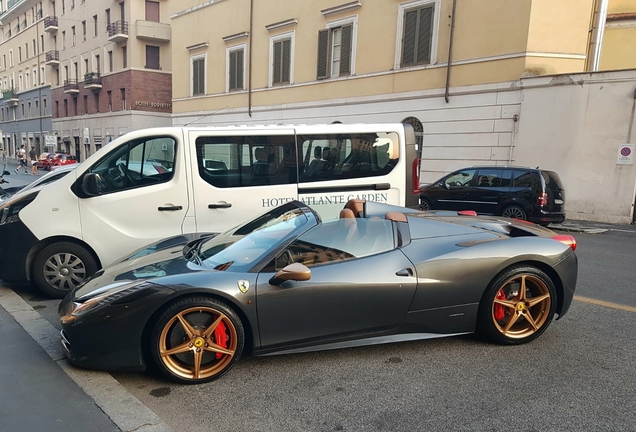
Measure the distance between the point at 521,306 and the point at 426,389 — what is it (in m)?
1.28

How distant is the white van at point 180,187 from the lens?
16.9 ft

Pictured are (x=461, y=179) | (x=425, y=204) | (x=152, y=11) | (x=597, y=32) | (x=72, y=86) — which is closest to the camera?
(x=461, y=179)

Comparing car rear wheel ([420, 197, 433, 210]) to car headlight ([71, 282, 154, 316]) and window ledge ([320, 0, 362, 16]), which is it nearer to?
window ledge ([320, 0, 362, 16])

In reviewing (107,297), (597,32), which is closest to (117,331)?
(107,297)

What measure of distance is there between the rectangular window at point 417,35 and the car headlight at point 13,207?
15.5 m

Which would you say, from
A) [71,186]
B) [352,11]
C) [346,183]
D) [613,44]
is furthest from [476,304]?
[613,44]

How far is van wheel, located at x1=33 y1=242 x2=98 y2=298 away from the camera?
513 cm

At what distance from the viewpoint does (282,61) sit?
2289 centimetres

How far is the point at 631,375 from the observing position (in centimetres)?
342

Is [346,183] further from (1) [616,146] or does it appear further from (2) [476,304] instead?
(1) [616,146]

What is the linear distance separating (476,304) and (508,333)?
449mm

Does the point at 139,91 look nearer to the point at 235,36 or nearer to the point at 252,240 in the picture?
the point at 235,36

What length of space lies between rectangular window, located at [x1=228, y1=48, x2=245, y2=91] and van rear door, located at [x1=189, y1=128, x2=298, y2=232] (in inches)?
821

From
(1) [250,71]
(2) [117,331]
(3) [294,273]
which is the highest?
(1) [250,71]
